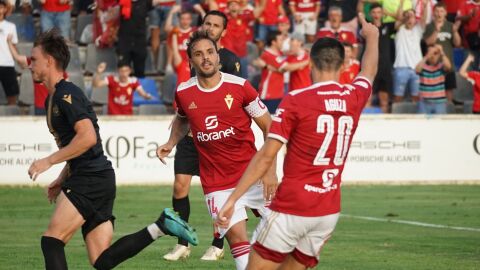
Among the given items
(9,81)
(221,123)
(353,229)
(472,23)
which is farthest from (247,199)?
(472,23)

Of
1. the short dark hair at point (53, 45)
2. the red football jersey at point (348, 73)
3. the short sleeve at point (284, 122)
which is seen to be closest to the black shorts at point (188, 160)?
the short dark hair at point (53, 45)

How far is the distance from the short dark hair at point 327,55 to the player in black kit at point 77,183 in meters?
2.20

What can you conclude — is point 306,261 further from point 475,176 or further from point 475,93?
point 475,93

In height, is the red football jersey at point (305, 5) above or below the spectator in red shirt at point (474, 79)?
above

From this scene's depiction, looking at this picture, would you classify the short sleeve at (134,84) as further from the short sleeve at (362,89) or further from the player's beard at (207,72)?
the short sleeve at (362,89)

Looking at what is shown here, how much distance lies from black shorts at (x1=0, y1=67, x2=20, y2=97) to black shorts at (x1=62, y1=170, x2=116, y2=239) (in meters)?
14.6

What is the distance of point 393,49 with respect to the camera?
25.8m

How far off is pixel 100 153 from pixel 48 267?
3.42ft

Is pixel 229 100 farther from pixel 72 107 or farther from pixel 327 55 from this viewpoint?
pixel 327 55

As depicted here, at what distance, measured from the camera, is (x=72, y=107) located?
9.41 m

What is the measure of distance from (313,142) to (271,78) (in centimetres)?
1573

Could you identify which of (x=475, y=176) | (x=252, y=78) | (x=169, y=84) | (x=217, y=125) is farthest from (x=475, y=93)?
(x=217, y=125)

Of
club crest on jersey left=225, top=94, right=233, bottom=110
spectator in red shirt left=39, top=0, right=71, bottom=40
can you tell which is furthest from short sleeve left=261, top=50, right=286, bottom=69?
club crest on jersey left=225, top=94, right=233, bottom=110

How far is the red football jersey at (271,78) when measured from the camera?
77.6 feet
